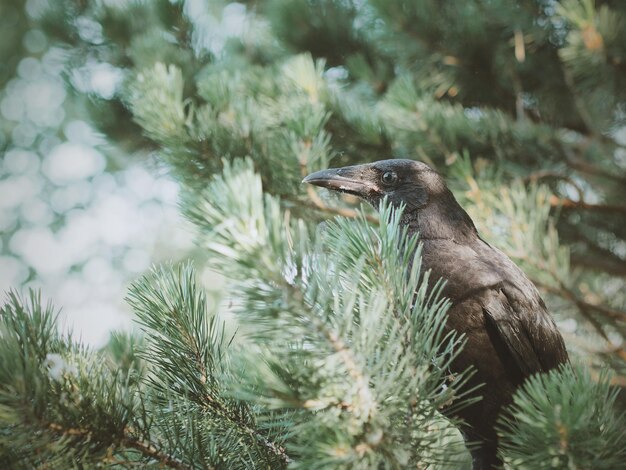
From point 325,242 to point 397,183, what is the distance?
88cm

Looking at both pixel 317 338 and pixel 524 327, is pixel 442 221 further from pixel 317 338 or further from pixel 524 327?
pixel 317 338

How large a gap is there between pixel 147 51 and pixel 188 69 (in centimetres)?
30

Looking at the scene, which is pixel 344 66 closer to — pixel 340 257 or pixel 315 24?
pixel 315 24

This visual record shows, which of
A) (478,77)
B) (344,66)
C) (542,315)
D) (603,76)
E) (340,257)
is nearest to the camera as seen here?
(340,257)

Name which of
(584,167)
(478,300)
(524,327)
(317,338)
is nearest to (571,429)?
(317,338)

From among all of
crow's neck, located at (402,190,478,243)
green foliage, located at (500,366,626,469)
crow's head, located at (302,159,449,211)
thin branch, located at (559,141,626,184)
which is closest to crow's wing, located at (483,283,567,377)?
crow's neck, located at (402,190,478,243)

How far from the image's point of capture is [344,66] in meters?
3.30

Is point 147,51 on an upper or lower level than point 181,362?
upper

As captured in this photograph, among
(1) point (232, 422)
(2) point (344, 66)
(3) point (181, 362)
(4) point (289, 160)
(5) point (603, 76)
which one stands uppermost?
(2) point (344, 66)

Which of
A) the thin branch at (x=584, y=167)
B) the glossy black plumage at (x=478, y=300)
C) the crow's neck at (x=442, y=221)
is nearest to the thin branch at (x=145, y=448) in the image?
the glossy black plumage at (x=478, y=300)

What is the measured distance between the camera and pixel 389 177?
1703 mm

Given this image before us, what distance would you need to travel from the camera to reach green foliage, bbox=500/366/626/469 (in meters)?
0.74

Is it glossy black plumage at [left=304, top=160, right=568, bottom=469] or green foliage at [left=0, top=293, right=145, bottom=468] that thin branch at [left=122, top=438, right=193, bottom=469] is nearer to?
green foliage at [left=0, top=293, right=145, bottom=468]

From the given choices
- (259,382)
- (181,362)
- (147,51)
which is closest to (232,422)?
(181,362)
